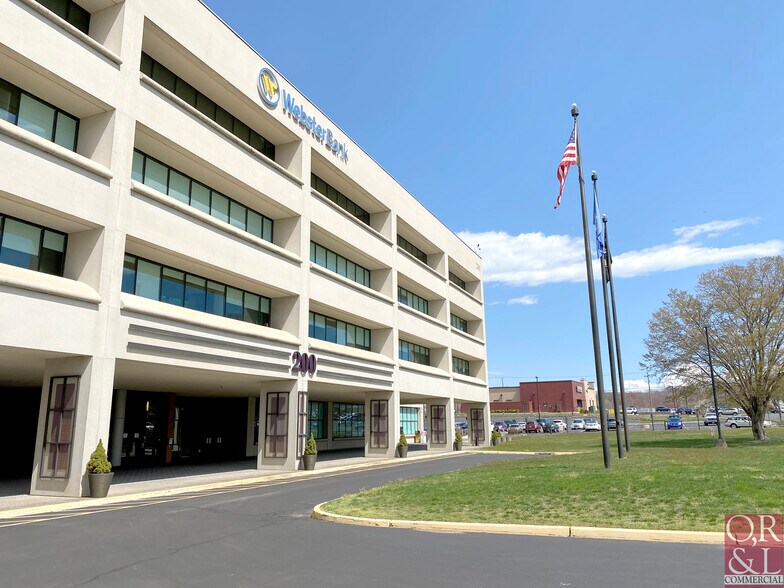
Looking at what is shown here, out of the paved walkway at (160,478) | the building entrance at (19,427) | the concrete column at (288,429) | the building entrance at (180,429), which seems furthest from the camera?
the building entrance at (180,429)

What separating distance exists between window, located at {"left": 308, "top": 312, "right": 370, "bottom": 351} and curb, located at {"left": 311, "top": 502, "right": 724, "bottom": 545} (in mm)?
20625

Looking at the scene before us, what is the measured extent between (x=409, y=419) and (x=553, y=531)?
5400 centimetres

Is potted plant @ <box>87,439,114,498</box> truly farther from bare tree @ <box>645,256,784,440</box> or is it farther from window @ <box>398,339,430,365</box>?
bare tree @ <box>645,256,784,440</box>

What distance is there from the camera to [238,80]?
26.3m

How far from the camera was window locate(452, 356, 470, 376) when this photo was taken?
53.9 m

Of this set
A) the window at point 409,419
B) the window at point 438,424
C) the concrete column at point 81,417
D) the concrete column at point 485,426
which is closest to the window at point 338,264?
the window at point 438,424

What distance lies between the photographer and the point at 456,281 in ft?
188

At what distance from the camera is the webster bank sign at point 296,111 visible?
28047 mm

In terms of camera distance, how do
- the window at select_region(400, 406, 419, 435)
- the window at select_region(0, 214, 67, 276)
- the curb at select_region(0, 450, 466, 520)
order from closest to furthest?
the curb at select_region(0, 450, 466, 520)
the window at select_region(0, 214, 67, 276)
the window at select_region(400, 406, 419, 435)

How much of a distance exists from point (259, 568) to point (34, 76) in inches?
659

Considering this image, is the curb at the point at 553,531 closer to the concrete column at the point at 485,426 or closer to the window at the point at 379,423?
the window at the point at 379,423

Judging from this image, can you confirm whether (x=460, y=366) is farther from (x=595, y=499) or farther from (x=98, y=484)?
(x=595, y=499)

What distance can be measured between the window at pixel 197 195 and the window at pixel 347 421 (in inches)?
816

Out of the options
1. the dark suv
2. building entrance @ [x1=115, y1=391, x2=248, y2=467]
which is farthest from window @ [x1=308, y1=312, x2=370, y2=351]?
the dark suv
